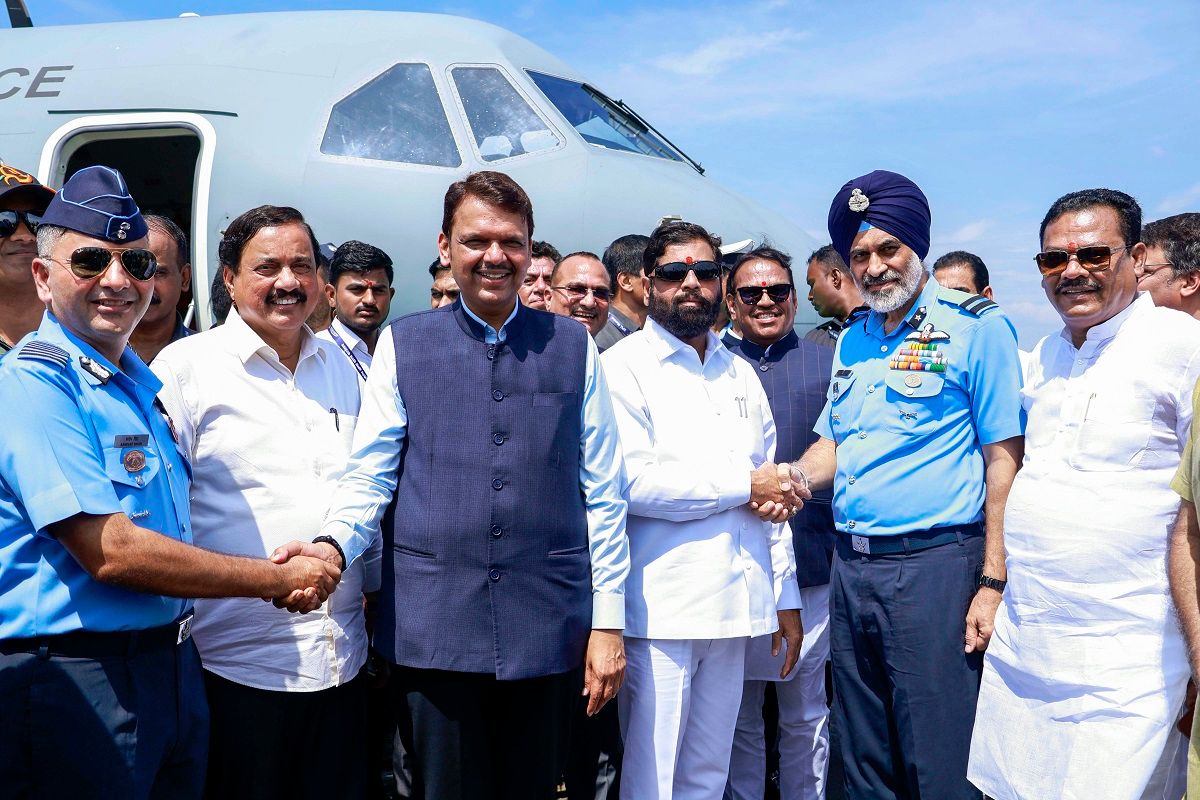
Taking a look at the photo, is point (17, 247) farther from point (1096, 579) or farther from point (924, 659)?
point (1096, 579)

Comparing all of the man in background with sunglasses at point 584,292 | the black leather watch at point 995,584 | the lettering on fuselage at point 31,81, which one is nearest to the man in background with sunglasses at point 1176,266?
the black leather watch at point 995,584

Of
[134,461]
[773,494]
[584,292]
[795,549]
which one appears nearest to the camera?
[134,461]

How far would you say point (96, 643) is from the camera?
7.76 feet

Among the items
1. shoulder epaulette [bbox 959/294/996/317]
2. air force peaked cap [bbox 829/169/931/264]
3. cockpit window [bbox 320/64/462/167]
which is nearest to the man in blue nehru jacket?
air force peaked cap [bbox 829/169/931/264]

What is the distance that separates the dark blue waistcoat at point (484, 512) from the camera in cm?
278

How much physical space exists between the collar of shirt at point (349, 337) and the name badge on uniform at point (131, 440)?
2101 mm

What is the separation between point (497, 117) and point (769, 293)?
315 centimetres

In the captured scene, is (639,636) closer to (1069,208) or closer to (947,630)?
(947,630)

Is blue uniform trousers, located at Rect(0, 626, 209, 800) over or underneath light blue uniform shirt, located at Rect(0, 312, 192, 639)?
underneath

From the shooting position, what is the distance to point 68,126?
21.4ft

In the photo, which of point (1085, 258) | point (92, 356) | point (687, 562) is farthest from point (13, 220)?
point (1085, 258)

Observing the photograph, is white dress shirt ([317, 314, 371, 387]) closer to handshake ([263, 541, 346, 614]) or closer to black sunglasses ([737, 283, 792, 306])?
handshake ([263, 541, 346, 614])

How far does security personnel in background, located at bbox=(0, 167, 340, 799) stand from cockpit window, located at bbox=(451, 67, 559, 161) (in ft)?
13.6

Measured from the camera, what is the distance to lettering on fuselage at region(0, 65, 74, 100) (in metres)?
6.86
